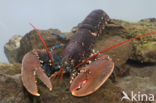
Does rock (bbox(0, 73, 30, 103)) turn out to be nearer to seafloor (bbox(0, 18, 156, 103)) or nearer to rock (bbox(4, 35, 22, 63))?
seafloor (bbox(0, 18, 156, 103))

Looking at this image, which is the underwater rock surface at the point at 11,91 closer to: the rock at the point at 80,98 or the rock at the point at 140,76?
the rock at the point at 80,98

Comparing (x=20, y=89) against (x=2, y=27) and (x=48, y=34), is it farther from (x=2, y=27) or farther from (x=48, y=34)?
(x=2, y=27)

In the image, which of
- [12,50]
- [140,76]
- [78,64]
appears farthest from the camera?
[12,50]

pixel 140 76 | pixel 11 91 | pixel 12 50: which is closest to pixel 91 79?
pixel 11 91

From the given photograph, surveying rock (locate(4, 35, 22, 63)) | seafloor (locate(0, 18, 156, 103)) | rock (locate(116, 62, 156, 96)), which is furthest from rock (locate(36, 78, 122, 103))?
rock (locate(4, 35, 22, 63))

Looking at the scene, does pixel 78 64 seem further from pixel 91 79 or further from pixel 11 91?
pixel 11 91

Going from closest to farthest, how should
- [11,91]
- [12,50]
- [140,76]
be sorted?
1. [11,91]
2. [140,76]
3. [12,50]

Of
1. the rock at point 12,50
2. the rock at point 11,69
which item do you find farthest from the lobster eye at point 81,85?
the rock at point 12,50
